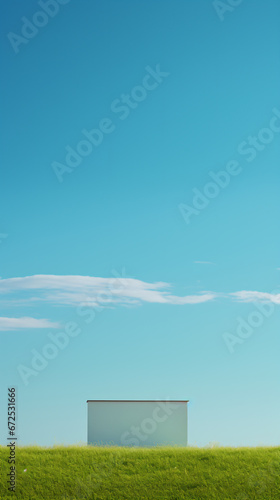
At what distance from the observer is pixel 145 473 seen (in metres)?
13.9

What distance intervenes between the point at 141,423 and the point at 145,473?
2.33 metres

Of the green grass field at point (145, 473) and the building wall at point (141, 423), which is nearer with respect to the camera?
the green grass field at point (145, 473)

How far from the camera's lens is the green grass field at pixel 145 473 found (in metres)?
13.0

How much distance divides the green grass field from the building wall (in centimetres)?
66

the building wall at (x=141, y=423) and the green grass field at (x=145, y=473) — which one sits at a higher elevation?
the building wall at (x=141, y=423)

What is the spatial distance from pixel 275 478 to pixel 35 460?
261 inches

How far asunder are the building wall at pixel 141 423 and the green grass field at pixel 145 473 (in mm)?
661

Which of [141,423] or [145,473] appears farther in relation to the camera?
[141,423]

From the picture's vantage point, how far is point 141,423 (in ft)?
53.1

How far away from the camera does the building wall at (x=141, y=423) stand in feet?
53.0

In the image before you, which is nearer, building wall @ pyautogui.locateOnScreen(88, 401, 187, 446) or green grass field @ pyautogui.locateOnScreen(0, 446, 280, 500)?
green grass field @ pyautogui.locateOnScreen(0, 446, 280, 500)

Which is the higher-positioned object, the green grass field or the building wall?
the building wall

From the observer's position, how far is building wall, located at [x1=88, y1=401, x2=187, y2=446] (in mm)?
16141

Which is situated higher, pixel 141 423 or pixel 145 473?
pixel 141 423
